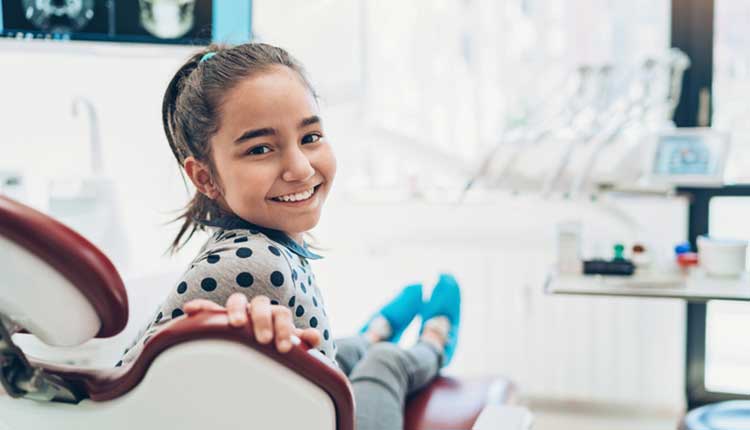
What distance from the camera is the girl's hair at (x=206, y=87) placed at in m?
1.00

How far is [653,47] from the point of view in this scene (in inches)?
99.7

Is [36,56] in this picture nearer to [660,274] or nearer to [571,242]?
[571,242]

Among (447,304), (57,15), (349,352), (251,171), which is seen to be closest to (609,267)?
(447,304)

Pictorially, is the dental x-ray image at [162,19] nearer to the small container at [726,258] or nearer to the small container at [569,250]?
the small container at [569,250]

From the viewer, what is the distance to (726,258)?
6.27ft

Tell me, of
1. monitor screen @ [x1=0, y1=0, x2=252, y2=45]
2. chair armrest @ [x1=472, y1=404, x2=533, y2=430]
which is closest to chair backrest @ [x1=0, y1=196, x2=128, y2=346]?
chair armrest @ [x1=472, y1=404, x2=533, y2=430]

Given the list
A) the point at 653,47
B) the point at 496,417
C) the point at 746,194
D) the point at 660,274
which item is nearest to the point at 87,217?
the point at 496,417

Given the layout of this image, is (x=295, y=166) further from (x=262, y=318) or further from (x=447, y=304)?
(x=447, y=304)

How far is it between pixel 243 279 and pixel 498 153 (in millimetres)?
1647

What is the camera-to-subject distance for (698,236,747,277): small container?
6.25ft

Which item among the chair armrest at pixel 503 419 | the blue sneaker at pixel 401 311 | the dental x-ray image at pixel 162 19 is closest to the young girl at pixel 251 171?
the chair armrest at pixel 503 419

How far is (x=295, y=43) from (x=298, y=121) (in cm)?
168

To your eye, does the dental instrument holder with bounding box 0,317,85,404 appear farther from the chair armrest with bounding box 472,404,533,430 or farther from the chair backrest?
the chair armrest with bounding box 472,404,533,430

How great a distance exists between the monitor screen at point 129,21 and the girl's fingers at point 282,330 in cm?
119
